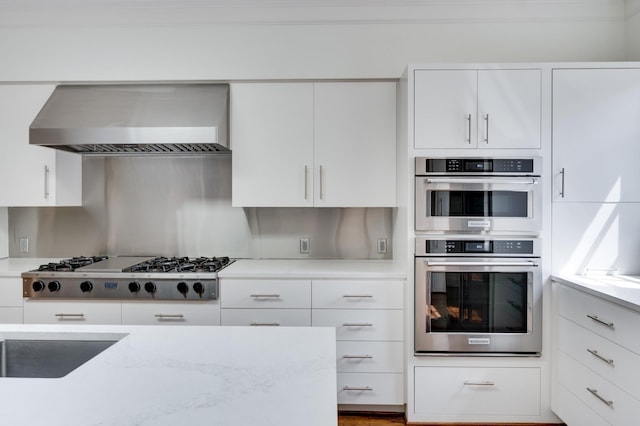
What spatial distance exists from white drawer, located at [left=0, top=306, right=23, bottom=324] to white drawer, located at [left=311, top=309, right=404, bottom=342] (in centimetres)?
183

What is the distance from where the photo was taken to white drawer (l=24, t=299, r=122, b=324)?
8.14 feet

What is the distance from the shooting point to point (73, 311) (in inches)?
98.3

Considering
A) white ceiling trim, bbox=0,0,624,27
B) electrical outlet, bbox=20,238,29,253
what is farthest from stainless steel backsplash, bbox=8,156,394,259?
white ceiling trim, bbox=0,0,624,27

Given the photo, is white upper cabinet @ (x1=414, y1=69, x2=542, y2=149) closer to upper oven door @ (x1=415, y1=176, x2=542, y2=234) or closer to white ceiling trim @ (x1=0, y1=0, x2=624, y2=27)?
upper oven door @ (x1=415, y1=176, x2=542, y2=234)

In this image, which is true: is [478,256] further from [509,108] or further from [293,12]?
[293,12]

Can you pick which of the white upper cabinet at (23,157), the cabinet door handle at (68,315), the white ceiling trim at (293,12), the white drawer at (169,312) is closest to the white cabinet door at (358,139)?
the white ceiling trim at (293,12)

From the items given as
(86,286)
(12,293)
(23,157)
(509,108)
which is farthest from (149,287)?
(509,108)

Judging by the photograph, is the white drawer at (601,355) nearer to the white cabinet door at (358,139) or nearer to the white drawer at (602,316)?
the white drawer at (602,316)

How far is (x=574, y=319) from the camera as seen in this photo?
2.15 metres

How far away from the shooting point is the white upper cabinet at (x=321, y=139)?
2693 mm

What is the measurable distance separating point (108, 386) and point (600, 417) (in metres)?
2.17

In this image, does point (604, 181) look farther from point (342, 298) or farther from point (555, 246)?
point (342, 298)

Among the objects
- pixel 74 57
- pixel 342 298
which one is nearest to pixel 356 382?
pixel 342 298

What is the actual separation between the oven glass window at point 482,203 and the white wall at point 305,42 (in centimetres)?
95
